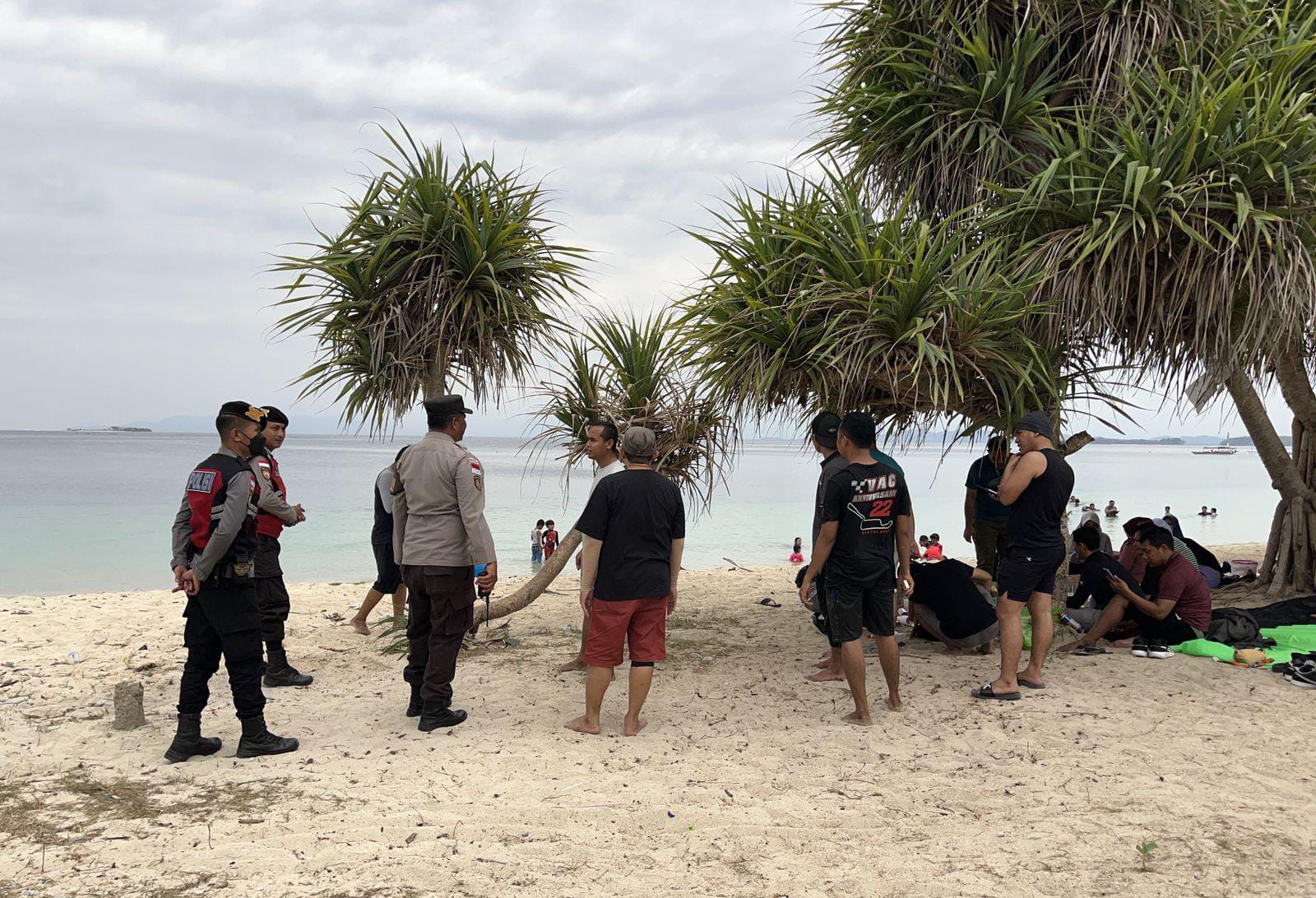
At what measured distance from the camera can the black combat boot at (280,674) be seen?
16.8ft

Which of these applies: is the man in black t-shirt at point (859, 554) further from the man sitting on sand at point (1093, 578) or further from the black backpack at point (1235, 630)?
the black backpack at point (1235, 630)

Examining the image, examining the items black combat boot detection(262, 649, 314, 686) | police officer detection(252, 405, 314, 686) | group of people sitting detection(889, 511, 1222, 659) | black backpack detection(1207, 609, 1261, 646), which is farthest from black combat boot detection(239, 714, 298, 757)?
black backpack detection(1207, 609, 1261, 646)

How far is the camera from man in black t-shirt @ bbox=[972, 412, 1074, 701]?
15.1ft

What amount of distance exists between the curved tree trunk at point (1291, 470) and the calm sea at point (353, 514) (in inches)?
112

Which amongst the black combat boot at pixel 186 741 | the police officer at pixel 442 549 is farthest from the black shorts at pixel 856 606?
the black combat boot at pixel 186 741

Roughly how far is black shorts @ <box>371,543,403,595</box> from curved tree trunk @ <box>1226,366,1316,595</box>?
7.46m

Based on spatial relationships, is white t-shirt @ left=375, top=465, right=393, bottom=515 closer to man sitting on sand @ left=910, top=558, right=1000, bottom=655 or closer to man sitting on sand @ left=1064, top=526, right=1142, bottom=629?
man sitting on sand @ left=910, top=558, right=1000, bottom=655

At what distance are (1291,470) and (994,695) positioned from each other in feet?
17.1

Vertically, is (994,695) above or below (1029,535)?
below

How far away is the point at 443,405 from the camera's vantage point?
4.37 metres

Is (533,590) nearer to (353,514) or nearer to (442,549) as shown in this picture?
(442,549)

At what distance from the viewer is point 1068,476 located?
4730mm

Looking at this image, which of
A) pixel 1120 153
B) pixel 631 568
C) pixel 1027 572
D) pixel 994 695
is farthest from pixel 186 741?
pixel 1120 153

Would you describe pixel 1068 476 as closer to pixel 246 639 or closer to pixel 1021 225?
pixel 1021 225
